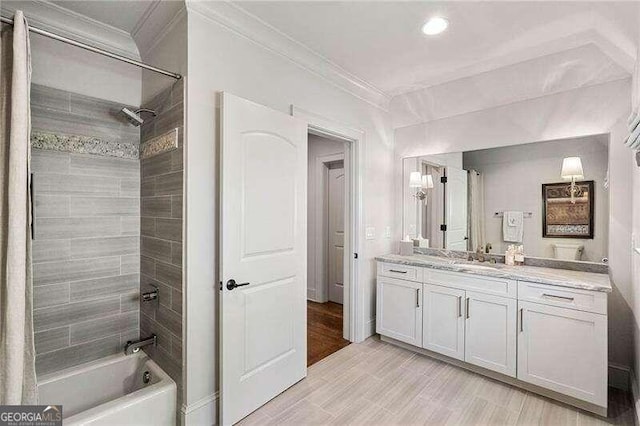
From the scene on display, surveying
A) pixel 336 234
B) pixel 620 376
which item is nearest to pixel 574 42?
pixel 620 376

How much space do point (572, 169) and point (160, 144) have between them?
3194mm

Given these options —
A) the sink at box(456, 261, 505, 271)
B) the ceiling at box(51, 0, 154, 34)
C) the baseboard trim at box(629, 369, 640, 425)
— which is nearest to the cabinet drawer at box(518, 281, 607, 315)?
the sink at box(456, 261, 505, 271)

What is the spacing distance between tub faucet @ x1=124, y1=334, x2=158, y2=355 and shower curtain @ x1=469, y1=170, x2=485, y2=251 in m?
2.86

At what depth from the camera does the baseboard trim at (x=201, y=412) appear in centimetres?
177

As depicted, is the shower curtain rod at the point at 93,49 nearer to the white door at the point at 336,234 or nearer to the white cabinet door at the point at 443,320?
the white cabinet door at the point at 443,320

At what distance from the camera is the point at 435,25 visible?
209 cm

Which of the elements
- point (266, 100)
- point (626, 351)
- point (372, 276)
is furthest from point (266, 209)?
point (626, 351)

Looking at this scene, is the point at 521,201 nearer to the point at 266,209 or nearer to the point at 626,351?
the point at 626,351

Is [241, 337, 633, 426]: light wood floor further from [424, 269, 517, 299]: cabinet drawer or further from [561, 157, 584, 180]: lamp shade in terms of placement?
[561, 157, 584, 180]: lamp shade

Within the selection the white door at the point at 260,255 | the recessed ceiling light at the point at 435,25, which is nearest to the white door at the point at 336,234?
the white door at the point at 260,255

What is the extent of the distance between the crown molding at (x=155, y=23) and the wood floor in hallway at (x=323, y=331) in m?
2.83

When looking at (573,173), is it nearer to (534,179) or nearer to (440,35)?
(534,179)

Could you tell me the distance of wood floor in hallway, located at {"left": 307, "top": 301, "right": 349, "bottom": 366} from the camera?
114 inches

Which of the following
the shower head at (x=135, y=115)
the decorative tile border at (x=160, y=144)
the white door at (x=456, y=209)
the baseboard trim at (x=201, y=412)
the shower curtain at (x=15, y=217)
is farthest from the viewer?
the white door at (x=456, y=209)
